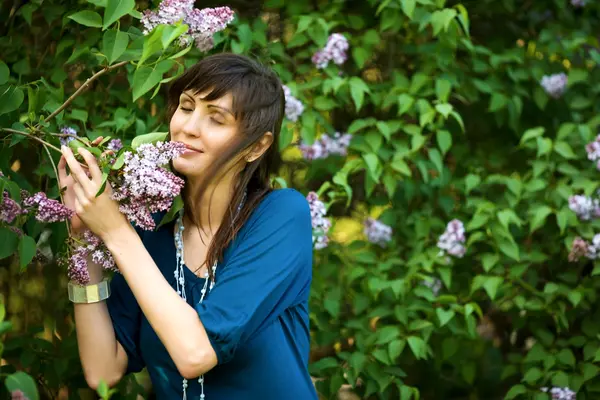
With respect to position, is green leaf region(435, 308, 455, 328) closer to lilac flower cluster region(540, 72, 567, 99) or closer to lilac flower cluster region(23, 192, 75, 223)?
lilac flower cluster region(540, 72, 567, 99)

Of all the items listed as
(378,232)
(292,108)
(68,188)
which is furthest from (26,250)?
(378,232)

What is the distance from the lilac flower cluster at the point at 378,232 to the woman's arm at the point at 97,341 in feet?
4.22

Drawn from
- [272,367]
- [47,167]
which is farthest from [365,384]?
[47,167]

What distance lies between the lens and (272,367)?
79.0 inches

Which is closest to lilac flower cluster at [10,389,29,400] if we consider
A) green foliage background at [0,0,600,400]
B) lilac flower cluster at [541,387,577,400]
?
green foliage background at [0,0,600,400]

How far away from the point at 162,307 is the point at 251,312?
18 centimetres

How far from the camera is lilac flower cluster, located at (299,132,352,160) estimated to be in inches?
121

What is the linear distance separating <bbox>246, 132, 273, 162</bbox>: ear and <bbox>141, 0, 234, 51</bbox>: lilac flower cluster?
25 centimetres

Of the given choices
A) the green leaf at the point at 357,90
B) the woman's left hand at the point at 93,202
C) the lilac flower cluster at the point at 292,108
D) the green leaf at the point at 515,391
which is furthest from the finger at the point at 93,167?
the green leaf at the point at 515,391

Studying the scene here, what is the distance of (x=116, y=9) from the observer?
1851 mm

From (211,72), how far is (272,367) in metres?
0.62

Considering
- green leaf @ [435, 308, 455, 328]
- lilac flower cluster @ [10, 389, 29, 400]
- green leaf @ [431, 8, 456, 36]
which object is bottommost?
green leaf @ [435, 308, 455, 328]

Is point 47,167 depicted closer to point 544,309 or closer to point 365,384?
point 365,384

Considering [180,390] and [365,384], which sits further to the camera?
[365,384]
